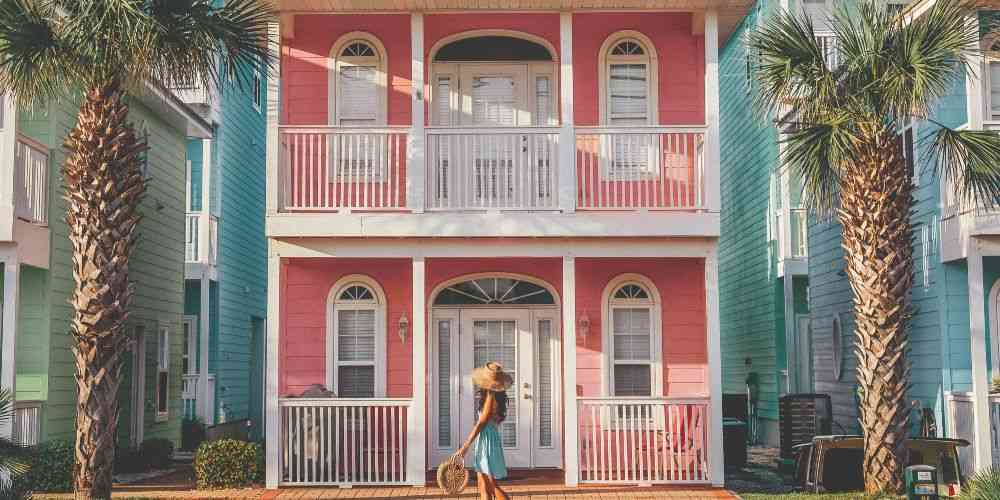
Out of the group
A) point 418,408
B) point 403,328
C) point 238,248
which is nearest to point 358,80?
point 403,328

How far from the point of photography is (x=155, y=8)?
12.6m

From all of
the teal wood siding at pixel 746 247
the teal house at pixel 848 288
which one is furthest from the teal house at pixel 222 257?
the teal house at pixel 848 288

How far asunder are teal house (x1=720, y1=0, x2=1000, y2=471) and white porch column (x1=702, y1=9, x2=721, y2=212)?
1.01 m

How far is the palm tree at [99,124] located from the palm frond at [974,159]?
8106 mm

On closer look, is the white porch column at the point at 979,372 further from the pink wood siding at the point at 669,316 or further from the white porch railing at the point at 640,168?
the pink wood siding at the point at 669,316

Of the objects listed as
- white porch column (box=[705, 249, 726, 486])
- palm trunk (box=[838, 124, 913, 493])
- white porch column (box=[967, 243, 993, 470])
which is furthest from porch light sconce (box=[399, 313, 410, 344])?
white porch column (box=[967, 243, 993, 470])

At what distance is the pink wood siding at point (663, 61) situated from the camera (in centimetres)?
1579

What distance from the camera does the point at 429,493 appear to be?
13945 mm

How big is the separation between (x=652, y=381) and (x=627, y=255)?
6.77ft

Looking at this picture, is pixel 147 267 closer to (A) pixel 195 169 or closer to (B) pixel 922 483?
(A) pixel 195 169

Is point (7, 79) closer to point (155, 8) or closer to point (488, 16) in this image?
point (155, 8)

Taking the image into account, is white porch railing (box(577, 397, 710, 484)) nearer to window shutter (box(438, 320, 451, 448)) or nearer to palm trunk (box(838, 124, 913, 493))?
window shutter (box(438, 320, 451, 448))

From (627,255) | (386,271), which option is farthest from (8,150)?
(627,255)

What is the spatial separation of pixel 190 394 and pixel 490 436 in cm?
1131
